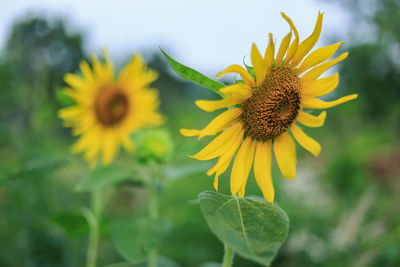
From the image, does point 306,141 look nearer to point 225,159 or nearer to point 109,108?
point 225,159

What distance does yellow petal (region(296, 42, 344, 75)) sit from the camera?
0.47 metres

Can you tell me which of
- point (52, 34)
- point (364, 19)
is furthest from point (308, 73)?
point (364, 19)

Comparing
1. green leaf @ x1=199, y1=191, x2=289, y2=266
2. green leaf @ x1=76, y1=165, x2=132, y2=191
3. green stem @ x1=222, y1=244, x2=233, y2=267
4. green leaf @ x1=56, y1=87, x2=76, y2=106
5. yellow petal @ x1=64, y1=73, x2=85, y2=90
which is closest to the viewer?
green leaf @ x1=199, y1=191, x2=289, y2=266

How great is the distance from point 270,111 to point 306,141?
0.07 m

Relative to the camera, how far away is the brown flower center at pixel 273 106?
19.9 inches

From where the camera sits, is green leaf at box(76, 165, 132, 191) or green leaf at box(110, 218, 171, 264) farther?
green leaf at box(76, 165, 132, 191)

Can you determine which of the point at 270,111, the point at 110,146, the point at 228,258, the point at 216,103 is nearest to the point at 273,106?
the point at 270,111

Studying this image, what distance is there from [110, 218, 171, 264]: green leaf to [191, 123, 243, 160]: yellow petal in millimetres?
255

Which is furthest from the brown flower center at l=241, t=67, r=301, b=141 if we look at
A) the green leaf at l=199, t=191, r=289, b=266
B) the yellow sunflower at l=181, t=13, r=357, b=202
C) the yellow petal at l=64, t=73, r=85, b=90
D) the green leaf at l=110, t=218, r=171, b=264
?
the yellow petal at l=64, t=73, r=85, b=90

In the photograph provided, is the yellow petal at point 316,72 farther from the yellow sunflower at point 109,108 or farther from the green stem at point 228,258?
the yellow sunflower at point 109,108

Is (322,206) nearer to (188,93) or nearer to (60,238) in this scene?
(60,238)

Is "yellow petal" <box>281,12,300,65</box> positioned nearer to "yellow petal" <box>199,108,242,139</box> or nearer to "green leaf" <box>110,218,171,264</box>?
"yellow petal" <box>199,108,242,139</box>

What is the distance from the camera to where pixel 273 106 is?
1.73ft

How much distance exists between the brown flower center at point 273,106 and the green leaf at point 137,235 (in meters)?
0.30
